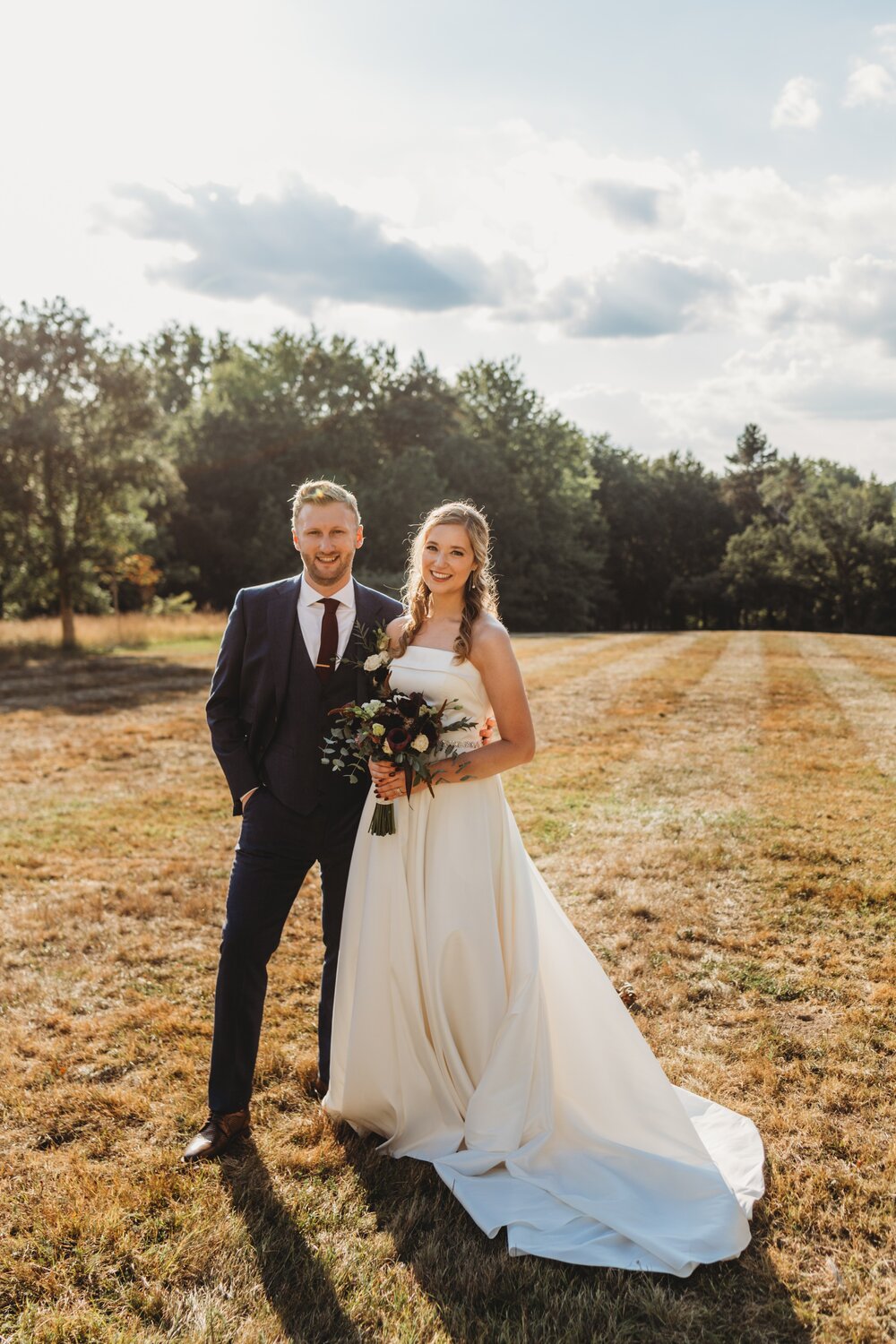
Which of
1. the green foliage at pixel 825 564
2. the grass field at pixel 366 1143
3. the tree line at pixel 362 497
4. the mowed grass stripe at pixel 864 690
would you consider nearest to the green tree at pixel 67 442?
the tree line at pixel 362 497

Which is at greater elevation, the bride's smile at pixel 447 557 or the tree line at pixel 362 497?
the tree line at pixel 362 497

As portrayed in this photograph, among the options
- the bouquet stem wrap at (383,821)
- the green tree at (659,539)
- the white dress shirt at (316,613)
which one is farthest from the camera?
the green tree at (659,539)

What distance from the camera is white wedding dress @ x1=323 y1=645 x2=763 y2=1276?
3.27m

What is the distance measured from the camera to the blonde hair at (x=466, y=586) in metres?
3.56

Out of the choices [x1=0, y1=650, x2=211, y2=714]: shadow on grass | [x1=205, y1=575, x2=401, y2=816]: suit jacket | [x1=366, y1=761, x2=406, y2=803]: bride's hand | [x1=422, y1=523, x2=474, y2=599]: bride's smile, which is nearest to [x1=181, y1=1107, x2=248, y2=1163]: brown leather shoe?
[x1=205, y1=575, x2=401, y2=816]: suit jacket

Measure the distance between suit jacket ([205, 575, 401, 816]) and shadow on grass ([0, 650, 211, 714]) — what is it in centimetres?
1153

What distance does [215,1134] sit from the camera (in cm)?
351

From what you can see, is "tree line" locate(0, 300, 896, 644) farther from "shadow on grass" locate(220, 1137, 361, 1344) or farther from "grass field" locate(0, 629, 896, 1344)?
"shadow on grass" locate(220, 1137, 361, 1344)

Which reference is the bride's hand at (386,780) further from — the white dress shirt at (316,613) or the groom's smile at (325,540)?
the groom's smile at (325,540)

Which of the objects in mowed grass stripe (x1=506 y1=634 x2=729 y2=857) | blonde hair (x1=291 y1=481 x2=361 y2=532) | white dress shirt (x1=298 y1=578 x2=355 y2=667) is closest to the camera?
blonde hair (x1=291 y1=481 x2=361 y2=532)

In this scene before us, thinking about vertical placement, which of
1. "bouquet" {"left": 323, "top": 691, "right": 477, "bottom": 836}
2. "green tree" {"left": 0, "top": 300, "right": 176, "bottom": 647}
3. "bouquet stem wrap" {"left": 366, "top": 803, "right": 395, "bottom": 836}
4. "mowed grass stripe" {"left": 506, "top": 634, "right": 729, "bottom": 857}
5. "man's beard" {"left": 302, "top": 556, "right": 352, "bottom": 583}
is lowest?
"mowed grass stripe" {"left": 506, "top": 634, "right": 729, "bottom": 857}

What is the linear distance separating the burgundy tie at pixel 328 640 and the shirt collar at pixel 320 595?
0.08 feet

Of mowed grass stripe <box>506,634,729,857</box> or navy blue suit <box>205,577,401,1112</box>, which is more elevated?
navy blue suit <box>205,577,401,1112</box>

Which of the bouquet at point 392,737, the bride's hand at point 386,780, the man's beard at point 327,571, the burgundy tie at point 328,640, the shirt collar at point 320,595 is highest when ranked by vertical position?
the man's beard at point 327,571
